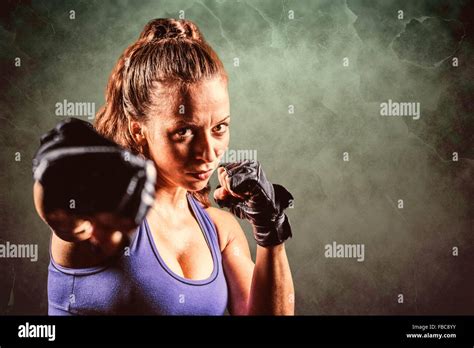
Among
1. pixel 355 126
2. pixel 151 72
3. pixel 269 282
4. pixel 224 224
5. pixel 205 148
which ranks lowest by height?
pixel 269 282

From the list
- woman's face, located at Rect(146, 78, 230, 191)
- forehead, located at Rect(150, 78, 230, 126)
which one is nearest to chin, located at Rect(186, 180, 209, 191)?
woman's face, located at Rect(146, 78, 230, 191)

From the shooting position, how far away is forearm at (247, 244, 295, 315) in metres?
2.07

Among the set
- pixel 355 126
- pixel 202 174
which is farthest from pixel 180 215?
pixel 355 126

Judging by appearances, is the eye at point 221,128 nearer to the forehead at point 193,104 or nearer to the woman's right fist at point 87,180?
the forehead at point 193,104

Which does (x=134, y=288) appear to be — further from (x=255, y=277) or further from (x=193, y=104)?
(x=193, y=104)

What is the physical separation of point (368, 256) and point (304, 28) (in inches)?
37.5

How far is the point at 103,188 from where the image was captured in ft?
6.11

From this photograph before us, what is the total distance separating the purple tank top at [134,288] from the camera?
1875 millimetres

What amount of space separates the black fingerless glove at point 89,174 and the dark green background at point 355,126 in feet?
1.54

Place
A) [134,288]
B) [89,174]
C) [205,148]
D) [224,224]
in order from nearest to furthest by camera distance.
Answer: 1. [89,174]
2. [134,288]
3. [205,148]
4. [224,224]

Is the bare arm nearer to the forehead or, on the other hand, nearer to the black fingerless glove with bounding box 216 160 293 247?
the black fingerless glove with bounding box 216 160 293 247

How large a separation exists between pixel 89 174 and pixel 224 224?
1.92ft

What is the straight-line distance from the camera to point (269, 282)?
2076 millimetres
